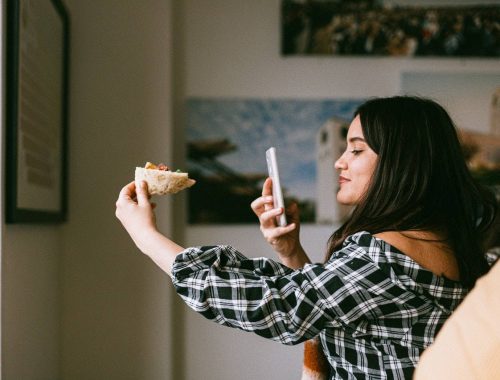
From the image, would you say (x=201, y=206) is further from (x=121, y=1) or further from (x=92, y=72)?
(x=121, y=1)

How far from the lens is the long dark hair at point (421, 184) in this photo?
3.67 ft

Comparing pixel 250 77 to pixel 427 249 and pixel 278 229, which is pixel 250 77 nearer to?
pixel 278 229

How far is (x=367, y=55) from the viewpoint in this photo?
8.32ft

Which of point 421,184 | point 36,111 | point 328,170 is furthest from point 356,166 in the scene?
point 328,170

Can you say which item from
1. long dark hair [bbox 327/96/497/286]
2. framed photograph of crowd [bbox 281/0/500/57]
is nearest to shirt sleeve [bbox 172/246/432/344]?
long dark hair [bbox 327/96/497/286]

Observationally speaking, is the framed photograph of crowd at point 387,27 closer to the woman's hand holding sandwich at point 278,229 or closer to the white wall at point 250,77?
the white wall at point 250,77

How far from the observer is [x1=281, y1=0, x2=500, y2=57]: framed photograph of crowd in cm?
252

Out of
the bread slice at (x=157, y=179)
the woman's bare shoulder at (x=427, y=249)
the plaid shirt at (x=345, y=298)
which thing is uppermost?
the bread slice at (x=157, y=179)

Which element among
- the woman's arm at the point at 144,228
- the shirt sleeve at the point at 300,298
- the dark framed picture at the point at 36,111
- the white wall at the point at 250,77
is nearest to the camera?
the shirt sleeve at the point at 300,298

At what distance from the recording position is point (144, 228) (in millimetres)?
1127

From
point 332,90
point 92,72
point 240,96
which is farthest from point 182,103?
point 332,90

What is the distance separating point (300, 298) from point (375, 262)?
151 mm

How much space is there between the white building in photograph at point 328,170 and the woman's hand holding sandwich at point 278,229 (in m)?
1.07

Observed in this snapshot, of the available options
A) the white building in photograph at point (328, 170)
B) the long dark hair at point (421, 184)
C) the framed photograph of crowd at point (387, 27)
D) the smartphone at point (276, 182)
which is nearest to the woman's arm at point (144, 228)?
the smartphone at point (276, 182)
